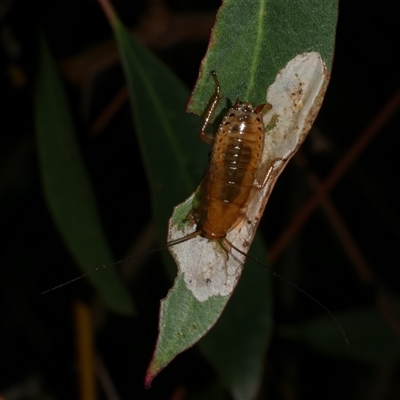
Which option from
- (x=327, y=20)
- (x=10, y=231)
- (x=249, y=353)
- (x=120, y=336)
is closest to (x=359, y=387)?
(x=120, y=336)

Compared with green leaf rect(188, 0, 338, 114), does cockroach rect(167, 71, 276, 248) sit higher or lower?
lower

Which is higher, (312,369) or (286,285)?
(286,285)

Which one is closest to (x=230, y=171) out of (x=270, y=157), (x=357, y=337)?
(x=270, y=157)

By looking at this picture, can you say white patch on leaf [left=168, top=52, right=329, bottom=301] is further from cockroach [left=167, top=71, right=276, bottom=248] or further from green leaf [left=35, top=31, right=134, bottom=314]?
green leaf [left=35, top=31, right=134, bottom=314]

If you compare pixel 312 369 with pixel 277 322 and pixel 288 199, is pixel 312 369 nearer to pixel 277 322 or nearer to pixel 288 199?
pixel 277 322

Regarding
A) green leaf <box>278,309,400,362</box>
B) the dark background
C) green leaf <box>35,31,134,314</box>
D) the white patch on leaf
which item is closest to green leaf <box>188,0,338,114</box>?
the white patch on leaf

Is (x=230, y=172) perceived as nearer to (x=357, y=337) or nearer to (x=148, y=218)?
(x=357, y=337)
